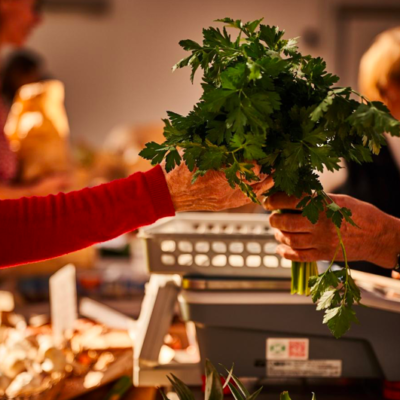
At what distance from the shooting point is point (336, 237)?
87 centimetres

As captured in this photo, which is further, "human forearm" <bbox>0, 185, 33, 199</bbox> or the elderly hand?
"human forearm" <bbox>0, 185, 33, 199</bbox>

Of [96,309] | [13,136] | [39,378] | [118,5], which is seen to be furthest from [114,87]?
[39,378]

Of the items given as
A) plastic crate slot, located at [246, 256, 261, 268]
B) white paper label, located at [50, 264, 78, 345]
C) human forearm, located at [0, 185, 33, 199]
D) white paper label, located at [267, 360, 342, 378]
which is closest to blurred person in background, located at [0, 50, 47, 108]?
human forearm, located at [0, 185, 33, 199]

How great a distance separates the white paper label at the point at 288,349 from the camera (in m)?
1.02

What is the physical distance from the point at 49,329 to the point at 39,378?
0.56 metres

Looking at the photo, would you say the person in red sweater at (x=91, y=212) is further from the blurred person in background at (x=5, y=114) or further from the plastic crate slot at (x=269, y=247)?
the blurred person in background at (x=5, y=114)

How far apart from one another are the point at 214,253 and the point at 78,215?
0.99ft

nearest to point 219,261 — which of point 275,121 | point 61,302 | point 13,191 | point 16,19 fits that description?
point 275,121

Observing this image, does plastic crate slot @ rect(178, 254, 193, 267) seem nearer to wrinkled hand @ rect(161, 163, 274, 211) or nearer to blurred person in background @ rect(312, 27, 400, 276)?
wrinkled hand @ rect(161, 163, 274, 211)

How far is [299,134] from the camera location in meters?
0.69

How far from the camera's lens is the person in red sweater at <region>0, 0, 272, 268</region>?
85cm

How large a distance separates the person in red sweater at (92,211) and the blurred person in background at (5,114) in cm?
101

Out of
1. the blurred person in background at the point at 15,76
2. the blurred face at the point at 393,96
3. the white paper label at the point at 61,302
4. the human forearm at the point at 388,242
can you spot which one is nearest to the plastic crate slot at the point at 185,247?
the human forearm at the point at 388,242

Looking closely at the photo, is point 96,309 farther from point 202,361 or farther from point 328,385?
point 328,385
